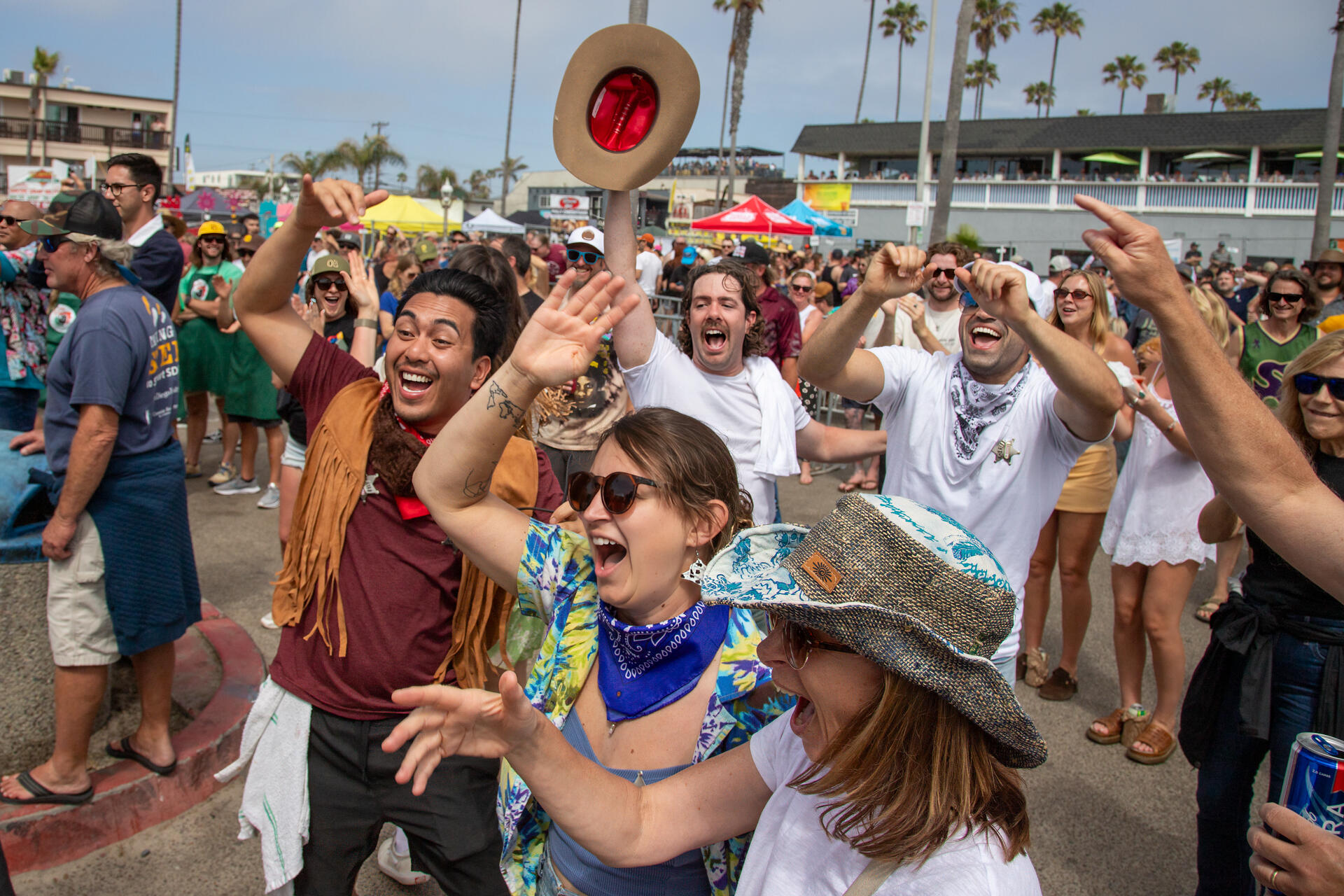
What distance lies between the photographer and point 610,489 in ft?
5.96

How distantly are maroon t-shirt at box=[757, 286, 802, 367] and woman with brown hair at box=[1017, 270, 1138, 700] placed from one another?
297 centimetres

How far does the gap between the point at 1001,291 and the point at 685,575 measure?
1.28m

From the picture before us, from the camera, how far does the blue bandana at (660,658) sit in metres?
1.83

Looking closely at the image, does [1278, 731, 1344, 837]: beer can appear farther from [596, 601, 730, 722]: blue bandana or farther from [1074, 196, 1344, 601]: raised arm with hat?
[596, 601, 730, 722]: blue bandana

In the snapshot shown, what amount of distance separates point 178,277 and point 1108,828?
606cm

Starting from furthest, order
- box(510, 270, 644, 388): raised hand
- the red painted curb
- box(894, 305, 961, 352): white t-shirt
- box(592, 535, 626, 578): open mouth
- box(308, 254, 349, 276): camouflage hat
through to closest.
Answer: box(894, 305, 961, 352): white t-shirt, box(308, 254, 349, 276): camouflage hat, the red painted curb, box(592, 535, 626, 578): open mouth, box(510, 270, 644, 388): raised hand

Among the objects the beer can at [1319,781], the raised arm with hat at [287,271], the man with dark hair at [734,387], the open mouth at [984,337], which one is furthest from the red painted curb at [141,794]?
the beer can at [1319,781]

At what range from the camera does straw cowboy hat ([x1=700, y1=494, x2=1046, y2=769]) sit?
1.23 metres

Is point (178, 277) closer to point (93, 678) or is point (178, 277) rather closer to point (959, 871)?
point (93, 678)

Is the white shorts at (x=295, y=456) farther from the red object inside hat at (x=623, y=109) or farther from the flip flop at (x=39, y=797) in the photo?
the red object inside hat at (x=623, y=109)

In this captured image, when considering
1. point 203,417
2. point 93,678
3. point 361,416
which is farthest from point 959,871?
point 203,417

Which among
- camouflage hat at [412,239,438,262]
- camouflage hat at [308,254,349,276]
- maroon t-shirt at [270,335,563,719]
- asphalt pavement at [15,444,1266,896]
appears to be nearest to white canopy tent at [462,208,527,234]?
camouflage hat at [412,239,438,262]

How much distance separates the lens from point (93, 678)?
10.4 feet

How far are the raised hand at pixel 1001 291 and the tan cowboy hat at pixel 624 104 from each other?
2.81ft
